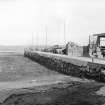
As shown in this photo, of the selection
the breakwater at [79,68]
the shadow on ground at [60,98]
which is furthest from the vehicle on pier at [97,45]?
the shadow on ground at [60,98]

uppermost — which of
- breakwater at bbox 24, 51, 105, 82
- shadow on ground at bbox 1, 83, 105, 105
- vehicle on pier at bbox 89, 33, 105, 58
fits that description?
vehicle on pier at bbox 89, 33, 105, 58

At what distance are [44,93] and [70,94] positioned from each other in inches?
81.1

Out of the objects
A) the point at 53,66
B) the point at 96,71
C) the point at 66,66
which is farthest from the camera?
the point at 53,66

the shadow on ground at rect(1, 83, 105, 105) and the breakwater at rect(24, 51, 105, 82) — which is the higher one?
the breakwater at rect(24, 51, 105, 82)

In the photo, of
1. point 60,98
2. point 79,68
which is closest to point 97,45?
point 79,68

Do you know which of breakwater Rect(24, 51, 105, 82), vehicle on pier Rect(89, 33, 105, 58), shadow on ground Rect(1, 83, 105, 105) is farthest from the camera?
vehicle on pier Rect(89, 33, 105, 58)

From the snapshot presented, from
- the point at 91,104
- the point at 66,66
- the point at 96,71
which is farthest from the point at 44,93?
the point at 66,66

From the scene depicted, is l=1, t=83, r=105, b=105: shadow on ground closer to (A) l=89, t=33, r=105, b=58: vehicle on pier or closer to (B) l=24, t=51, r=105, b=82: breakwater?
(B) l=24, t=51, r=105, b=82: breakwater

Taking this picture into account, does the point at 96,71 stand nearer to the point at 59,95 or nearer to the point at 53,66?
the point at 59,95

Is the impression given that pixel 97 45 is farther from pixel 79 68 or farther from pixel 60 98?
pixel 60 98

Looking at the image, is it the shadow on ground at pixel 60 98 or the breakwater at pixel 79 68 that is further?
the breakwater at pixel 79 68

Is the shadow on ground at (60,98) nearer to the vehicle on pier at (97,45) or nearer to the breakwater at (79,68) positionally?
the breakwater at (79,68)

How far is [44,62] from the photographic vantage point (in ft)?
152

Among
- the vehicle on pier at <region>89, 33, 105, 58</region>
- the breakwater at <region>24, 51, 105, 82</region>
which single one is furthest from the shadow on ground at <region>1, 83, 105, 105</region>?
the vehicle on pier at <region>89, 33, 105, 58</region>
